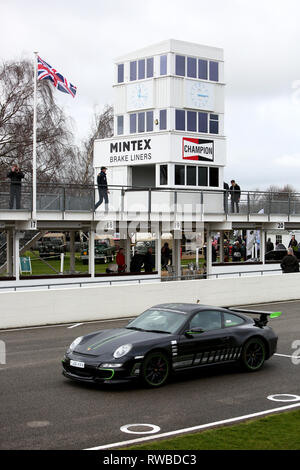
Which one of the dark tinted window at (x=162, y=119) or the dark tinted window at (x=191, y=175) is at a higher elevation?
the dark tinted window at (x=162, y=119)

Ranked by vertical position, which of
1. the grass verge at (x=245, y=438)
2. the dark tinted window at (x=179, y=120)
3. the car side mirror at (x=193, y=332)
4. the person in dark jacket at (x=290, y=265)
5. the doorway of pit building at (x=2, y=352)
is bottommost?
the doorway of pit building at (x=2, y=352)

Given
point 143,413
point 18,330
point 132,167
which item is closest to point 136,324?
point 143,413

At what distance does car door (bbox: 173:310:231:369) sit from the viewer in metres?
11.7

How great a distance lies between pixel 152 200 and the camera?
27562 mm

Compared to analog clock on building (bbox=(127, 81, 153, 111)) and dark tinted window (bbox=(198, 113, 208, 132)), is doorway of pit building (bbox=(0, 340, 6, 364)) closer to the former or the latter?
analog clock on building (bbox=(127, 81, 153, 111))

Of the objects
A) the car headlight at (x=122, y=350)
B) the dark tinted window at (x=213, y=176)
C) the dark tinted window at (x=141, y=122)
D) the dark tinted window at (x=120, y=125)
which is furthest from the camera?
the dark tinted window at (x=120, y=125)

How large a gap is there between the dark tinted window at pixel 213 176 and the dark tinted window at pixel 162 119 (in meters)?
2.94

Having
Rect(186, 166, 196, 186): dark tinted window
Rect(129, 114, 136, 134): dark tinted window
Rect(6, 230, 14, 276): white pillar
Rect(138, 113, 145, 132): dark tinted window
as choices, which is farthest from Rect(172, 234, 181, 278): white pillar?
Rect(6, 230, 14, 276): white pillar

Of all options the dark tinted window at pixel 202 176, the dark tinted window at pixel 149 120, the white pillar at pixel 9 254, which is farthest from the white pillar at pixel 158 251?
the dark tinted window at pixel 149 120

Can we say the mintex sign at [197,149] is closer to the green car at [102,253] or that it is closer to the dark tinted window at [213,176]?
the dark tinted window at [213,176]

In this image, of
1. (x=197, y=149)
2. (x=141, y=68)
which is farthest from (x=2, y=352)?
(x=141, y=68)

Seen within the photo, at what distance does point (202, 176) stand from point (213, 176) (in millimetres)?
689

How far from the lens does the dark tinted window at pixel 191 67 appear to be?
1206 inches
